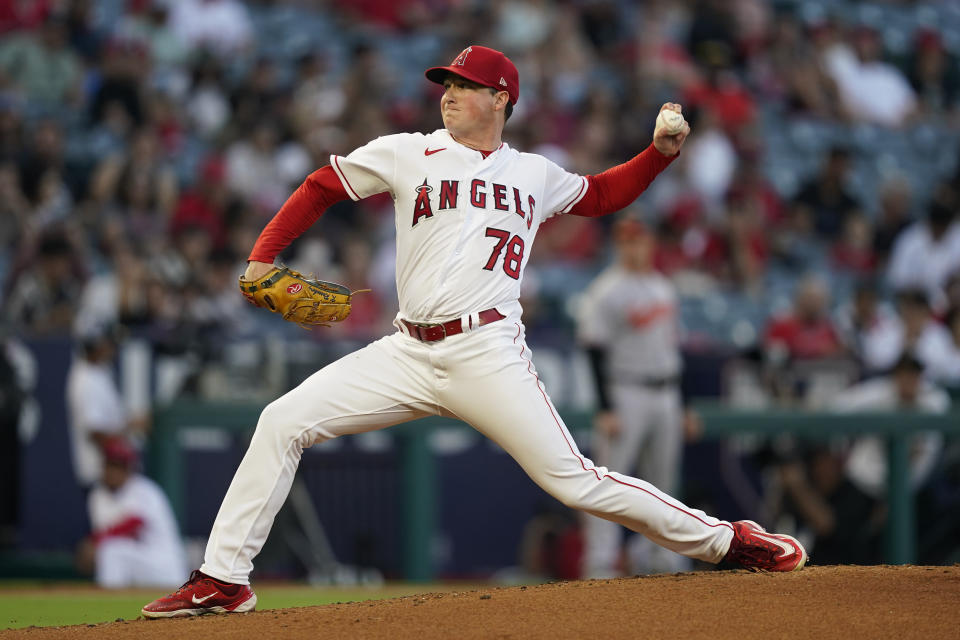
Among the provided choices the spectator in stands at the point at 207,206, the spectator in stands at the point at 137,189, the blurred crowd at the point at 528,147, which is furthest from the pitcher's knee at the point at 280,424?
the spectator in stands at the point at 137,189

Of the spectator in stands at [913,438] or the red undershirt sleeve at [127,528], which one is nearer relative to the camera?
the red undershirt sleeve at [127,528]

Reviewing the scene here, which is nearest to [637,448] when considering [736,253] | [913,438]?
[913,438]

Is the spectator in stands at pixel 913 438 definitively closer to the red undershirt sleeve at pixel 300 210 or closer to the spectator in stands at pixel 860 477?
the spectator in stands at pixel 860 477

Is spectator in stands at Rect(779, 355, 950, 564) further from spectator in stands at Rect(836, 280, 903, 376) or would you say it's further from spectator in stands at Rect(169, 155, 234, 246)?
spectator in stands at Rect(169, 155, 234, 246)

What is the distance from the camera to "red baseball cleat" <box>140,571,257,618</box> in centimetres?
444

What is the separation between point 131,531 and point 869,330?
5.95 m

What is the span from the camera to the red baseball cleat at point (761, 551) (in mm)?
4773

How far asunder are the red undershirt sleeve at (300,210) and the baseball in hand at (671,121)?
109 cm

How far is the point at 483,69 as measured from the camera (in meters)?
4.57

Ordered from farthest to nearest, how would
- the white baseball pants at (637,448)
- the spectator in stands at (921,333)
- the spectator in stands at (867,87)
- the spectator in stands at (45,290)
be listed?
the spectator in stands at (867,87) < the spectator in stands at (921,333) < the spectator in stands at (45,290) < the white baseball pants at (637,448)

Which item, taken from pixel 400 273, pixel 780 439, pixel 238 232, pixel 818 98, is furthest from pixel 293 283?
pixel 818 98

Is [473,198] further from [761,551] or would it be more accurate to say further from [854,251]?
[854,251]

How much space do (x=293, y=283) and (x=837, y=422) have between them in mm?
4675

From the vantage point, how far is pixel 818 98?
1405cm
